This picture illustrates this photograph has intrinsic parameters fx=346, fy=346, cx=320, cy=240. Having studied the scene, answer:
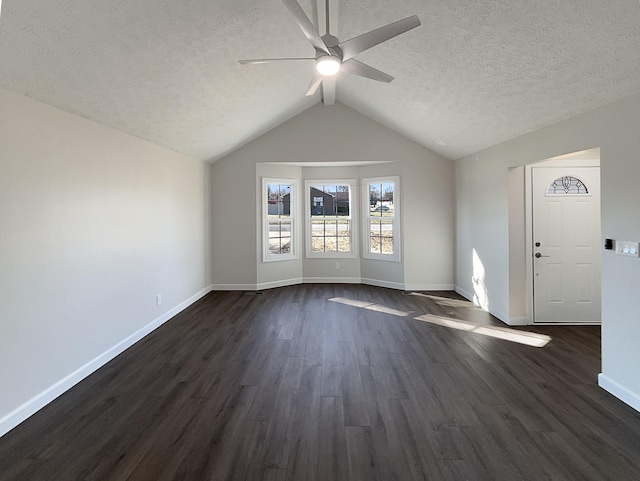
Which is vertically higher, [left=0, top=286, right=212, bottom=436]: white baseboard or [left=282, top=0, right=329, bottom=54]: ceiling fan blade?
[left=282, top=0, right=329, bottom=54]: ceiling fan blade

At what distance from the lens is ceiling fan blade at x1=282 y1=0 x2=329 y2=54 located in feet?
6.66

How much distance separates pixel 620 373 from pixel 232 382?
3.12 m

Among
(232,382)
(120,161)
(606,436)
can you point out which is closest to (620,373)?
(606,436)

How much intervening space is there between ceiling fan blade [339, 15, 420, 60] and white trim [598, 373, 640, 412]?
10.0 ft

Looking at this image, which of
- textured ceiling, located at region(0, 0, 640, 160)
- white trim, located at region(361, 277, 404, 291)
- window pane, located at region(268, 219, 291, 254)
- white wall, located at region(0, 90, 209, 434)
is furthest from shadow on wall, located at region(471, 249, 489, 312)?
white wall, located at region(0, 90, 209, 434)

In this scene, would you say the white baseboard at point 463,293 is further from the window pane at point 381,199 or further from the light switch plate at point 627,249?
the light switch plate at point 627,249

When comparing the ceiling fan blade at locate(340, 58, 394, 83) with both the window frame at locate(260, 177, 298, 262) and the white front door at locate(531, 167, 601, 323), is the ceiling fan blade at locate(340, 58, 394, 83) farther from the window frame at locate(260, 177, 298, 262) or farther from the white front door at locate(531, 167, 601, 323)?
the window frame at locate(260, 177, 298, 262)

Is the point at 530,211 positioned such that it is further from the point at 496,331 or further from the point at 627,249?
the point at 627,249

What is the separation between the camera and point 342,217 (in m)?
7.22

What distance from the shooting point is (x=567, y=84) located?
2854 millimetres

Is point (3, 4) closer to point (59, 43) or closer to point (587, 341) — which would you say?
point (59, 43)

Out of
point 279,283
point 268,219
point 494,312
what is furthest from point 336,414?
point 268,219

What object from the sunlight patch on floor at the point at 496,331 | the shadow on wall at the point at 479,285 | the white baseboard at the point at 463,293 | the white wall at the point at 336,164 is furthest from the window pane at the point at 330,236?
the sunlight patch on floor at the point at 496,331

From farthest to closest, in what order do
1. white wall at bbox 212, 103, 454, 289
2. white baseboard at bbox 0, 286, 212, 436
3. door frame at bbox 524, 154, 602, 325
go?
white wall at bbox 212, 103, 454, 289 < door frame at bbox 524, 154, 602, 325 < white baseboard at bbox 0, 286, 212, 436
